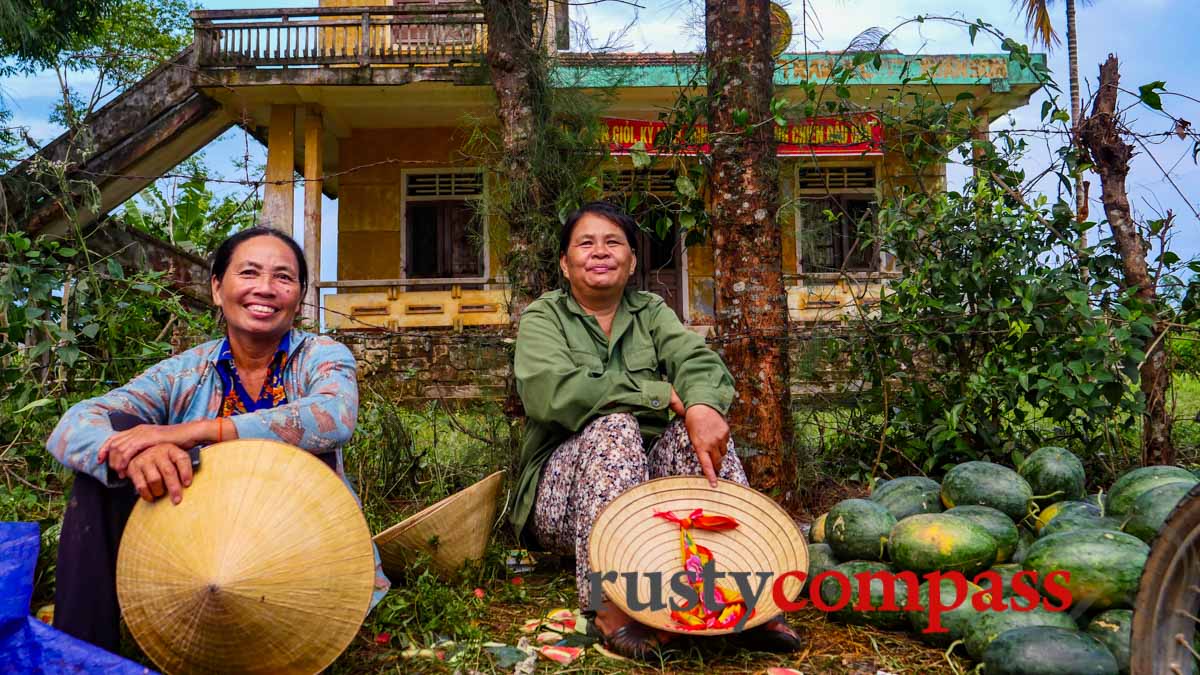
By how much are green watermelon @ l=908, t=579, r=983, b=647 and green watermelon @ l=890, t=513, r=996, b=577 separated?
2.1 inches

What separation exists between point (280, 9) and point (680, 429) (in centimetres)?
816

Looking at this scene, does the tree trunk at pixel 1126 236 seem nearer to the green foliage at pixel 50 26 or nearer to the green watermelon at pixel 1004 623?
the green watermelon at pixel 1004 623

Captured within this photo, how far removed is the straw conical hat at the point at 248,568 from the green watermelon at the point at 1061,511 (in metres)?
2.12

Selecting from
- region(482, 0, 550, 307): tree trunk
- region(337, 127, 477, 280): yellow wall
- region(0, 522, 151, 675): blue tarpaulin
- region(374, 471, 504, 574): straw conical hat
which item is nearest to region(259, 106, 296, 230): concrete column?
region(337, 127, 477, 280): yellow wall

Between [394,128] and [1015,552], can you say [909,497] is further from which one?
[394,128]

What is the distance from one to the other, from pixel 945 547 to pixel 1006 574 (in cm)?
21

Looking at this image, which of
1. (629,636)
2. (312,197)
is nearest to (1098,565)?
(629,636)

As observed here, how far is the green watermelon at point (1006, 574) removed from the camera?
2297mm

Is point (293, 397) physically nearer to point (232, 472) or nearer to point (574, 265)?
point (232, 472)

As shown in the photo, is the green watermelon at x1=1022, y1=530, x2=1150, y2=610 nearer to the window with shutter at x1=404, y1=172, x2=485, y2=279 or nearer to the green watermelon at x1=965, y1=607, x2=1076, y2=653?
the green watermelon at x1=965, y1=607, x2=1076, y2=653

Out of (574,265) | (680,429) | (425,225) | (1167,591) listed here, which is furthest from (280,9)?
(1167,591)

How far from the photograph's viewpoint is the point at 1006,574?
2432mm

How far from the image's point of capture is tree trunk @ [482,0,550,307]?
3816 mm

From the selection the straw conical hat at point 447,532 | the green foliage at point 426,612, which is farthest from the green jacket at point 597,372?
the green foliage at point 426,612
